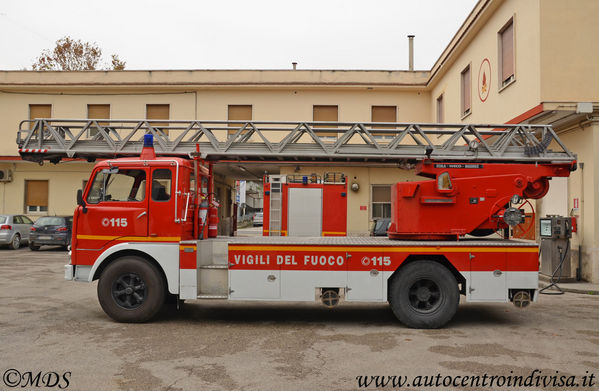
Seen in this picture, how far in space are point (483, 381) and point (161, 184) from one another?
17.7 feet

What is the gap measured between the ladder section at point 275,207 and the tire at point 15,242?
12509mm

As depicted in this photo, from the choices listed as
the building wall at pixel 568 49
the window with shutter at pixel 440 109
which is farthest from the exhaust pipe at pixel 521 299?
the window with shutter at pixel 440 109

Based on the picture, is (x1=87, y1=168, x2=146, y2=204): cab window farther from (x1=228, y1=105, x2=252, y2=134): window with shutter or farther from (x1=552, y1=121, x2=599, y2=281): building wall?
(x1=228, y1=105, x2=252, y2=134): window with shutter

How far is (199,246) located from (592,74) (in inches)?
409

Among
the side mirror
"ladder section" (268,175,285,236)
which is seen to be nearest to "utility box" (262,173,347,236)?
"ladder section" (268,175,285,236)

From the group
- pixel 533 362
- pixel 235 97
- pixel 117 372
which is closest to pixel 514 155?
pixel 533 362

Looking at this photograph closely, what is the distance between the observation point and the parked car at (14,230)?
20.2 metres

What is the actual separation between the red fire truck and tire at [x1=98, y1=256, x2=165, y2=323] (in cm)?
2

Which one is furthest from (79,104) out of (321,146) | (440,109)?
(321,146)

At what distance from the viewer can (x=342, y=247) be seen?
7.28 m

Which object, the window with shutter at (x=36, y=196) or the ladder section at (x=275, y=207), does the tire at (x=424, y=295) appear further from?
the window with shutter at (x=36, y=196)

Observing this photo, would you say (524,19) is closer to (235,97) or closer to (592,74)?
(592,74)

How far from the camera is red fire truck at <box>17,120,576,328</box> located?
284 inches

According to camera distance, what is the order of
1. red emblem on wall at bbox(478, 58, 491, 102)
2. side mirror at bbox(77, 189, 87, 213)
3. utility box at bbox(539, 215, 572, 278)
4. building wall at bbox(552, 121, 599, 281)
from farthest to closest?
red emblem on wall at bbox(478, 58, 491, 102) → utility box at bbox(539, 215, 572, 278) → building wall at bbox(552, 121, 599, 281) → side mirror at bbox(77, 189, 87, 213)
